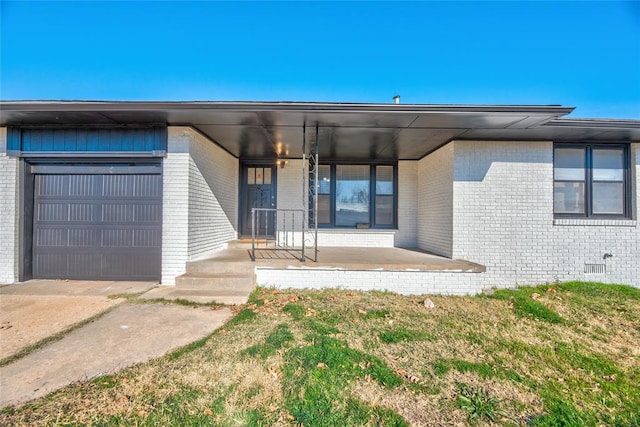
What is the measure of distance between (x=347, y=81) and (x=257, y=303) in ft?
31.5

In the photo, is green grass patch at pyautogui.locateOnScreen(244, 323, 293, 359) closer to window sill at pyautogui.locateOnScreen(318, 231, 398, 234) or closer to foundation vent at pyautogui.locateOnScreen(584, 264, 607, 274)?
window sill at pyautogui.locateOnScreen(318, 231, 398, 234)

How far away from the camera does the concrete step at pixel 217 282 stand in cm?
483

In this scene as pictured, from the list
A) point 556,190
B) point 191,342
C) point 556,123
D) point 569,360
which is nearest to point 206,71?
point 191,342

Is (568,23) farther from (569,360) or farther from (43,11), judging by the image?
(43,11)

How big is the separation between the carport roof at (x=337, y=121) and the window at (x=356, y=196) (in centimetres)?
159

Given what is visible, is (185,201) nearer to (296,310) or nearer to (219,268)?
(219,268)

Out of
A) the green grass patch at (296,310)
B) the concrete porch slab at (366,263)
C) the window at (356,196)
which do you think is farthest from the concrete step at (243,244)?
the green grass patch at (296,310)

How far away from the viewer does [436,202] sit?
6773mm

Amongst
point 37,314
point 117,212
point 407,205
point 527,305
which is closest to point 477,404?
point 527,305

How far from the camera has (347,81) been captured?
11008mm

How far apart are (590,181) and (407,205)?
155 inches

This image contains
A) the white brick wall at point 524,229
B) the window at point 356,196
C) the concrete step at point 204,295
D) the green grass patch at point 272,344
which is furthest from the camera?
the window at point 356,196

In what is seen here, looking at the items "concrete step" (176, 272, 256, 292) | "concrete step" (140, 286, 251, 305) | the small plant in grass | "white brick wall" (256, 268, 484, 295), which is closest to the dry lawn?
the small plant in grass

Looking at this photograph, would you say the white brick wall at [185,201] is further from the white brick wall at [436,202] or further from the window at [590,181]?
the window at [590,181]
